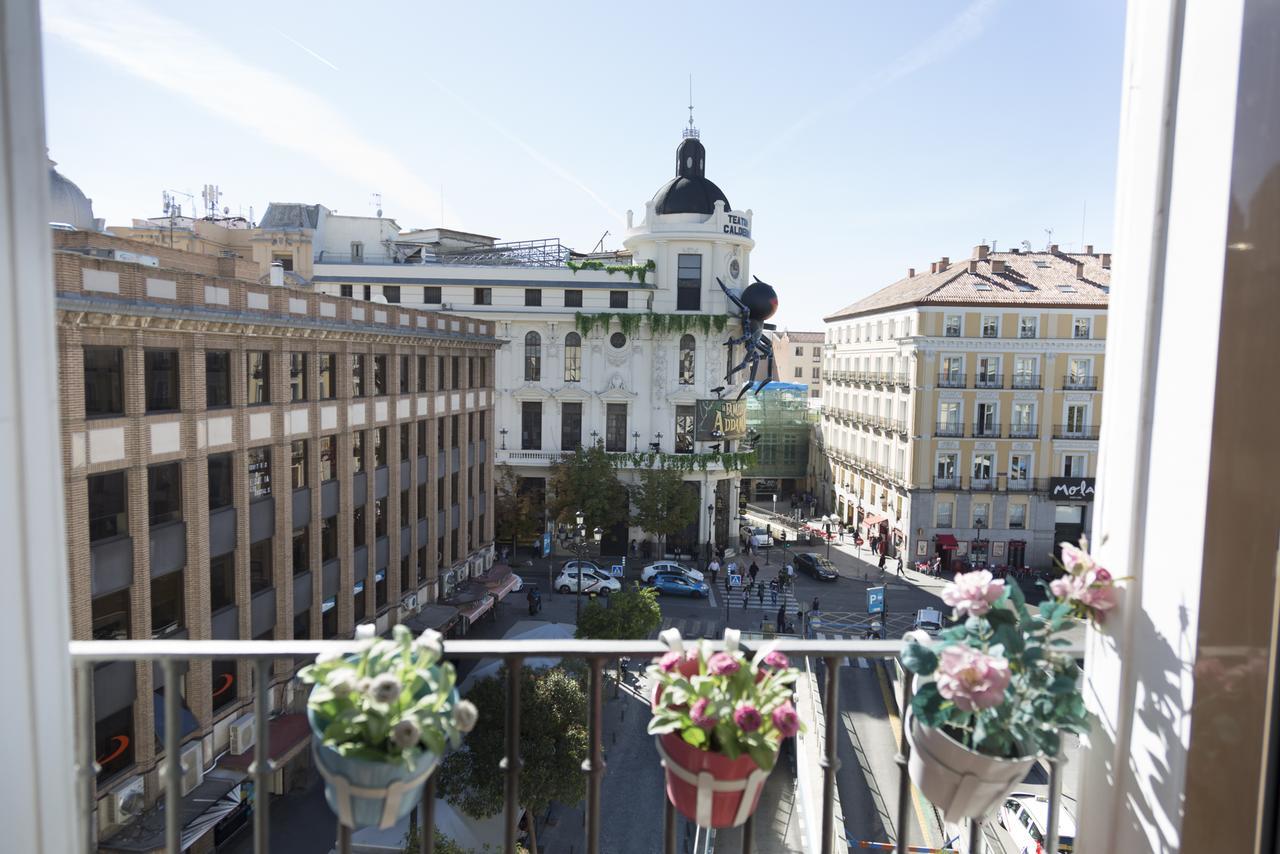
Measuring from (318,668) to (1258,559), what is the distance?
2669 mm

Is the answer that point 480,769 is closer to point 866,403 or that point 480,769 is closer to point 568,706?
point 568,706

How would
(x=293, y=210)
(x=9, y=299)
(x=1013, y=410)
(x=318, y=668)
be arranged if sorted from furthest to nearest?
1. (x=293, y=210)
2. (x=1013, y=410)
3. (x=318, y=668)
4. (x=9, y=299)

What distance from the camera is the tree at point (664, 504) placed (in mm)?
30969

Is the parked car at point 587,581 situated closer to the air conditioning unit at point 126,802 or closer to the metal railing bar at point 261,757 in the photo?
the air conditioning unit at point 126,802

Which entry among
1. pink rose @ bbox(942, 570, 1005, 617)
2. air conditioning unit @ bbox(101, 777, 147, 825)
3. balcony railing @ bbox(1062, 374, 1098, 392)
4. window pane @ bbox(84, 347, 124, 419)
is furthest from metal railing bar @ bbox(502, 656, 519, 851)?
balcony railing @ bbox(1062, 374, 1098, 392)

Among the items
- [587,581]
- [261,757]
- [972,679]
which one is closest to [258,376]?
[587,581]

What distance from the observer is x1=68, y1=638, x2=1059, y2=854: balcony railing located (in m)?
2.50

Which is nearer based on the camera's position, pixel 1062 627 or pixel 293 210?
pixel 1062 627

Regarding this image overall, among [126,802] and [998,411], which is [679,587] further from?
[126,802]

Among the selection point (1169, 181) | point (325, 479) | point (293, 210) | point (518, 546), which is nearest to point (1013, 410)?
point (518, 546)

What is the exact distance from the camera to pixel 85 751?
2.44 meters

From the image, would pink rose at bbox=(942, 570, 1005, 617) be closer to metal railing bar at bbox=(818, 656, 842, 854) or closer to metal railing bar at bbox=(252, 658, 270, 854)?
metal railing bar at bbox=(818, 656, 842, 854)

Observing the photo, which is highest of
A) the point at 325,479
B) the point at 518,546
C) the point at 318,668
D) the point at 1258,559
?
the point at 1258,559

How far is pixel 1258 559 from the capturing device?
7.23 feet
